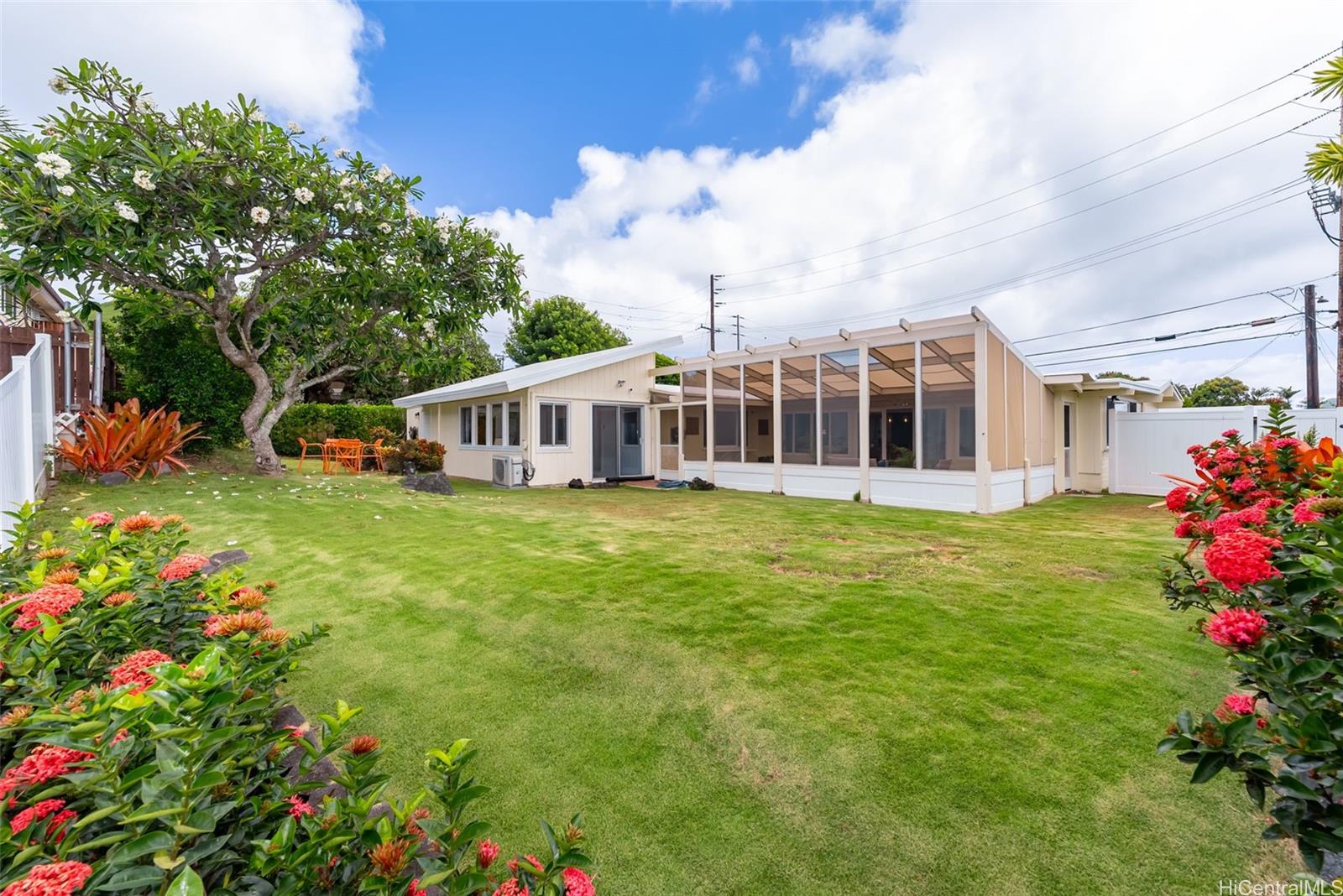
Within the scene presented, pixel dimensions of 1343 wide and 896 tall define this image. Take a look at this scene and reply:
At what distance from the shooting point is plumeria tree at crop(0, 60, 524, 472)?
26.0 feet

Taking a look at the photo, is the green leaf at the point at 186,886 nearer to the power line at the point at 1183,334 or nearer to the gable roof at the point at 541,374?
the gable roof at the point at 541,374

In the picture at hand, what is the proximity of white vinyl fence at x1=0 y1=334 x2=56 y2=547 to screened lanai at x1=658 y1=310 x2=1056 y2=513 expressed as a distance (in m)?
10.1

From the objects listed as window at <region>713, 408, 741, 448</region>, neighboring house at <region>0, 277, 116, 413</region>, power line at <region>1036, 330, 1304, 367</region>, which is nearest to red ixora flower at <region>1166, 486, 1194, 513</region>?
window at <region>713, 408, 741, 448</region>

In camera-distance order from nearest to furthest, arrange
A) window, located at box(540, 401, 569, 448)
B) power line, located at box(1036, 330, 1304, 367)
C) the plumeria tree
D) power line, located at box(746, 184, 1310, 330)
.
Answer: the plumeria tree < window, located at box(540, 401, 569, 448) < power line, located at box(746, 184, 1310, 330) < power line, located at box(1036, 330, 1304, 367)

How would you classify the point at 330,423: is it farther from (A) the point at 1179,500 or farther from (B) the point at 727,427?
(A) the point at 1179,500

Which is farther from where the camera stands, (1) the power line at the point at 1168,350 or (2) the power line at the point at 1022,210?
(1) the power line at the point at 1168,350

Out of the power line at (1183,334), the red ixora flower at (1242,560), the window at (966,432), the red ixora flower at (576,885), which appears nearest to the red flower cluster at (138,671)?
the red ixora flower at (576,885)

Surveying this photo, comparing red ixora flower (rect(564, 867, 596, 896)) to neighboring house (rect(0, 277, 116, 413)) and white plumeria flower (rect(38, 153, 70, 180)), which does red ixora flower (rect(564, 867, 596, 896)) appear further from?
white plumeria flower (rect(38, 153, 70, 180))

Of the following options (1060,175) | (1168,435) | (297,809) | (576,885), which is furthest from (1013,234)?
(297,809)

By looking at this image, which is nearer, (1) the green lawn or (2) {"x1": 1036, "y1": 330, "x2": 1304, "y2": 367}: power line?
(1) the green lawn

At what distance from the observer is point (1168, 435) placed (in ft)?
37.2

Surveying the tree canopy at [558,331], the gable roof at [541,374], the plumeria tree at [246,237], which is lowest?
the gable roof at [541,374]

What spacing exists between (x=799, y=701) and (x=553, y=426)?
1089cm

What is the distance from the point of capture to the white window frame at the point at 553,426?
→ 41.3 ft
